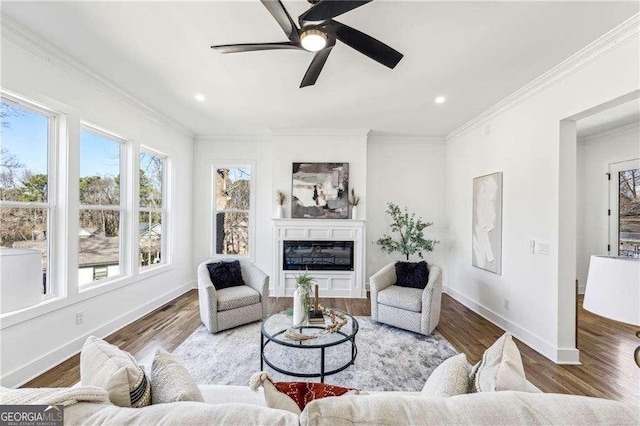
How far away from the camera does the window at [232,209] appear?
4988mm

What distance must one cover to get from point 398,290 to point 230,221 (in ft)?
10.6

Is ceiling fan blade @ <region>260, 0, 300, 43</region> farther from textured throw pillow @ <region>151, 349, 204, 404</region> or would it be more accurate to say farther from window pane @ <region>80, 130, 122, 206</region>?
window pane @ <region>80, 130, 122, 206</region>

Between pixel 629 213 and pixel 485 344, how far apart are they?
3.44 m

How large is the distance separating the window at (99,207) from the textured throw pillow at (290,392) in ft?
9.60

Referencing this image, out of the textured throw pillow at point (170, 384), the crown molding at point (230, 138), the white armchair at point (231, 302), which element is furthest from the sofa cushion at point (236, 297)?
the crown molding at point (230, 138)

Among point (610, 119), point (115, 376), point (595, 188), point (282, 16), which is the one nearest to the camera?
point (115, 376)

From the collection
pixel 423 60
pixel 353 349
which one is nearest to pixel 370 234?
pixel 353 349


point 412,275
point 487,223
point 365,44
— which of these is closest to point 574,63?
point 487,223

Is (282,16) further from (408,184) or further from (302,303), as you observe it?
(408,184)

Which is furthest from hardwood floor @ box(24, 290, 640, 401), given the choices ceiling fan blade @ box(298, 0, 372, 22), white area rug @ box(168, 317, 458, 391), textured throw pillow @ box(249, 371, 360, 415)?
ceiling fan blade @ box(298, 0, 372, 22)

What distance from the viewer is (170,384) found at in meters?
1.01

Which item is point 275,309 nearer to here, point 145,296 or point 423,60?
point 145,296

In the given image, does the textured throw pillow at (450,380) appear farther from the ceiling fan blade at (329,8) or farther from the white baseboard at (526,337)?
the white baseboard at (526,337)

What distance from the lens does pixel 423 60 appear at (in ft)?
7.97
